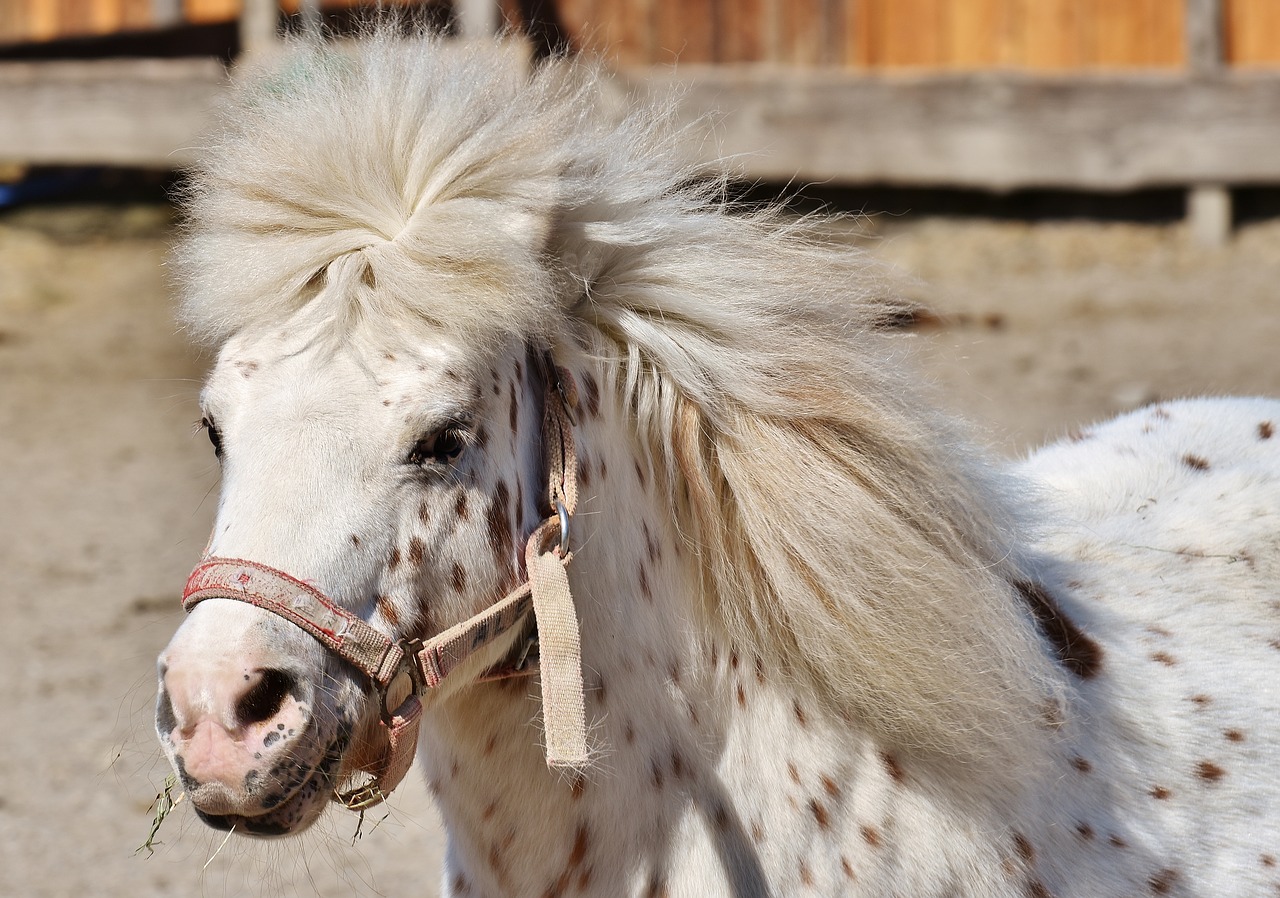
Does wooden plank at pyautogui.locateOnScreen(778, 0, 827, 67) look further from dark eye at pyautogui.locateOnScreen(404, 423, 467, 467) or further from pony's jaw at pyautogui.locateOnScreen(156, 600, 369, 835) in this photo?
pony's jaw at pyautogui.locateOnScreen(156, 600, 369, 835)

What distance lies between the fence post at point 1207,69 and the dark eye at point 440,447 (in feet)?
21.5

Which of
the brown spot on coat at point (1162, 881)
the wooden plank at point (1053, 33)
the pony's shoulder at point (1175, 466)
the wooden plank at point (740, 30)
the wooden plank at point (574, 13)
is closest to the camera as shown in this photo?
the brown spot on coat at point (1162, 881)

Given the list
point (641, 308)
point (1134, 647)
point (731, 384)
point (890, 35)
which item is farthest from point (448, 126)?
point (890, 35)

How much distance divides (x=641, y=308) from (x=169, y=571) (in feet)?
12.8

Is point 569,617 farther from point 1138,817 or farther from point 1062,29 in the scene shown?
point 1062,29

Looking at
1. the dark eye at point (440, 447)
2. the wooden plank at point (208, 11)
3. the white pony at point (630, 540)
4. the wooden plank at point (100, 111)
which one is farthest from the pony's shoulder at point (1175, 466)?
the wooden plank at point (208, 11)

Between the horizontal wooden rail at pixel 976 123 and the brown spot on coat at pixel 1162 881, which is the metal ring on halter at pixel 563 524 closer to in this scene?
the brown spot on coat at pixel 1162 881

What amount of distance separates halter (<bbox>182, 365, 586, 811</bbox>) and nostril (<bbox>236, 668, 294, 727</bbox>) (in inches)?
2.4

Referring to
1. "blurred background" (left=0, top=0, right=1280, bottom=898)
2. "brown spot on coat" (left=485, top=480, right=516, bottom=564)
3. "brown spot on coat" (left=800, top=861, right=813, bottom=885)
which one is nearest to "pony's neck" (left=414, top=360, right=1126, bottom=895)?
"brown spot on coat" (left=800, top=861, right=813, bottom=885)

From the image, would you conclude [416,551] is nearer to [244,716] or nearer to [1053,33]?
[244,716]

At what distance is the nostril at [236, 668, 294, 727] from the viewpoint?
1.48 meters

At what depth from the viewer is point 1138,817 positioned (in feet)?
6.39

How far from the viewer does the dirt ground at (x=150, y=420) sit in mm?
3523

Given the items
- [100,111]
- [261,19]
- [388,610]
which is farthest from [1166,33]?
[388,610]
